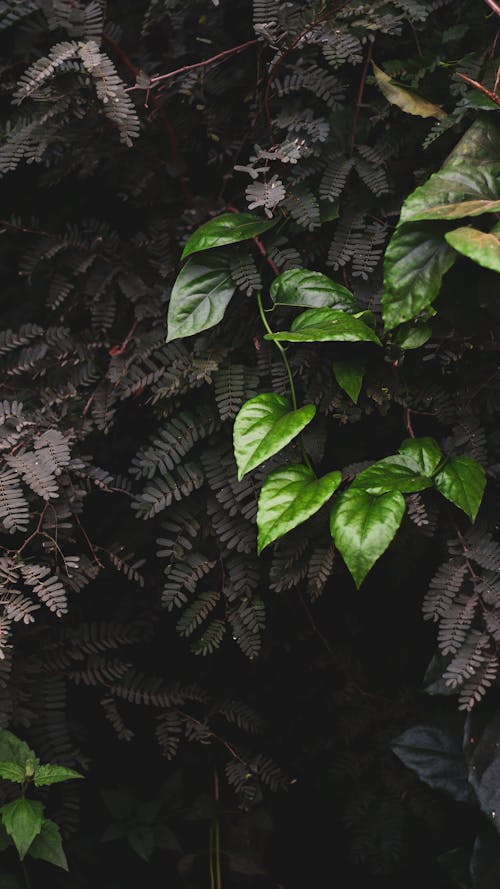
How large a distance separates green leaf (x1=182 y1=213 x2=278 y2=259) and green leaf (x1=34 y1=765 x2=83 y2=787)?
3.07 feet

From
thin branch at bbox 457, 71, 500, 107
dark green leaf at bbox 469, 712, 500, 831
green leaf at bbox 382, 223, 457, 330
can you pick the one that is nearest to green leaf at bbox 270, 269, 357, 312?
green leaf at bbox 382, 223, 457, 330

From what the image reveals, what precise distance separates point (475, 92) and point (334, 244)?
36cm

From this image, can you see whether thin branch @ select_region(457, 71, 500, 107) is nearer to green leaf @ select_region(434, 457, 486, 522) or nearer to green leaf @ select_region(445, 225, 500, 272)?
green leaf @ select_region(445, 225, 500, 272)

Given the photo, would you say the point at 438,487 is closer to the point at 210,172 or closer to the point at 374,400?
the point at 374,400

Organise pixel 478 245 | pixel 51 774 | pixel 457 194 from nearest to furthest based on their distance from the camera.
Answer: pixel 478 245
pixel 457 194
pixel 51 774

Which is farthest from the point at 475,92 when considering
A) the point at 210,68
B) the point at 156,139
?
the point at 156,139

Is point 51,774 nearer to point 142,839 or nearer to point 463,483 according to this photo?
point 142,839

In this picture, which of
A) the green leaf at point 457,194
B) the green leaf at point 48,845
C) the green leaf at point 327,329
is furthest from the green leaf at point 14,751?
the green leaf at point 457,194

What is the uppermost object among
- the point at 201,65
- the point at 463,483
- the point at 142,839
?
the point at 201,65

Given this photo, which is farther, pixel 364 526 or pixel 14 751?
pixel 14 751

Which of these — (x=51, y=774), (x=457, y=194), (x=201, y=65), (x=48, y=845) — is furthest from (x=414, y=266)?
(x=48, y=845)

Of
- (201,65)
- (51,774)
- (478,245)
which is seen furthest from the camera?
(201,65)

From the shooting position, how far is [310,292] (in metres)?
1.39

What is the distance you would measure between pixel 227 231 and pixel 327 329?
0.96 feet
